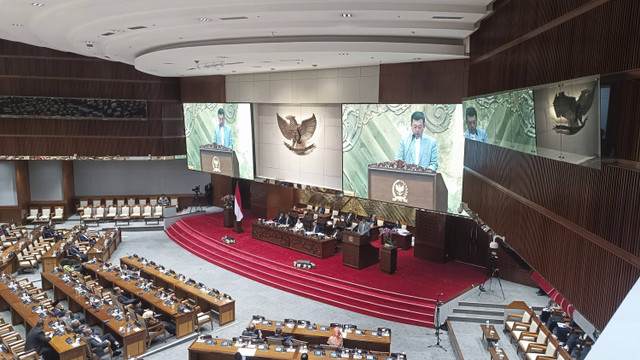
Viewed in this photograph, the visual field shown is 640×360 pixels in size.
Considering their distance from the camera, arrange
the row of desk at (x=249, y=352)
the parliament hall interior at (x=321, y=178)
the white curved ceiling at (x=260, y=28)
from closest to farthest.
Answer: the parliament hall interior at (x=321, y=178)
the white curved ceiling at (x=260, y=28)
the row of desk at (x=249, y=352)

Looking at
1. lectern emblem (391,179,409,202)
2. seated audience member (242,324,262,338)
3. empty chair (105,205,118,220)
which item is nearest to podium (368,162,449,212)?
lectern emblem (391,179,409,202)

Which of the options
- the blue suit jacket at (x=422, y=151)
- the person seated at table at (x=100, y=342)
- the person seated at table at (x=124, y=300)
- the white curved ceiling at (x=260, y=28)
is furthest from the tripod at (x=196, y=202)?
the blue suit jacket at (x=422, y=151)

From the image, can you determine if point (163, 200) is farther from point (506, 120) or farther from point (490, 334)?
point (506, 120)

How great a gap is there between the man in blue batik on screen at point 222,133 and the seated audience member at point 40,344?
33.6ft

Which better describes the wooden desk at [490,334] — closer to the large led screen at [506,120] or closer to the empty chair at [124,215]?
the large led screen at [506,120]

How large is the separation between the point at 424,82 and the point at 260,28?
5016mm

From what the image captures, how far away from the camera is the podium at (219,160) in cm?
1823

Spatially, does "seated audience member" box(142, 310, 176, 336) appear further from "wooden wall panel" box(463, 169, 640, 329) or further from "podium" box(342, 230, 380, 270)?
"wooden wall panel" box(463, 169, 640, 329)

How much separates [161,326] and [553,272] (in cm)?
850

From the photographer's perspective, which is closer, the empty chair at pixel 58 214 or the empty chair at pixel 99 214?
the empty chair at pixel 99 214

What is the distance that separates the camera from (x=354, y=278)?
13.2m

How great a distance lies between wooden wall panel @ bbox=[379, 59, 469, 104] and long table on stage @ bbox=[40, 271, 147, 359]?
8505 millimetres

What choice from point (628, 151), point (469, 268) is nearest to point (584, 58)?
point (628, 151)

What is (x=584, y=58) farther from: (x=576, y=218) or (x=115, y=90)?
(x=115, y=90)
